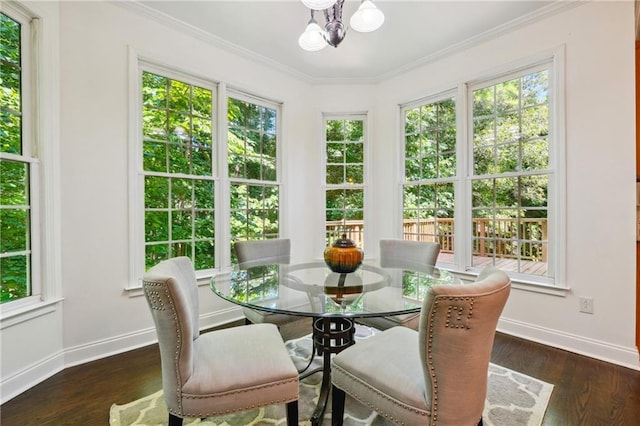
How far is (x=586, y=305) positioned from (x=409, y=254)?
1.43 meters

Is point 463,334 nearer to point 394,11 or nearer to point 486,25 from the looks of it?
point 394,11

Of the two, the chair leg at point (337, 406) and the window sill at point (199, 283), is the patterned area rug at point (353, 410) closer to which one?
the chair leg at point (337, 406)

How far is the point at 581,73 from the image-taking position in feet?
8.02

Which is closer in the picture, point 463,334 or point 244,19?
point 463,334

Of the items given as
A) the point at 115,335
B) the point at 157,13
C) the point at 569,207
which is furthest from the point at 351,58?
the point at 115,335

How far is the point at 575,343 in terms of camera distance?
246 cm

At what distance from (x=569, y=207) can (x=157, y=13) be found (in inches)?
154

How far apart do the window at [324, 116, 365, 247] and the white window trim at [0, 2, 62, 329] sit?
274cm

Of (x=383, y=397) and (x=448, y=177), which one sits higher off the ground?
(x=448, y=177)

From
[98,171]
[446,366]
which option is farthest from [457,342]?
[98,171]

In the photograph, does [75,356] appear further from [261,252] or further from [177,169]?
[177,169]

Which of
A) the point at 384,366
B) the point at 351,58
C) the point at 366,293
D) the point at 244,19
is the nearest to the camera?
the point at 384,366

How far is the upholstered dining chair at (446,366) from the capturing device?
3.38 ft

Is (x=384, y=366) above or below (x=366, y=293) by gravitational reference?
below
